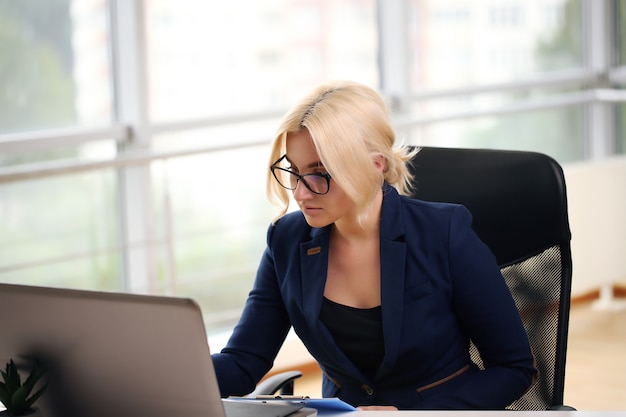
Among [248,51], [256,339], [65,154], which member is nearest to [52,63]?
[65,154]

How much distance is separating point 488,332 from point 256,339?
0.41 metres

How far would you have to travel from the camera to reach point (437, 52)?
15.5 ft

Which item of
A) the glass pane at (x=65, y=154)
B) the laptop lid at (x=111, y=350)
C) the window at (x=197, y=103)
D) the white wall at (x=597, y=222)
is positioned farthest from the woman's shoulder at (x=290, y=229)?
the white wall at (x=597, y=222)

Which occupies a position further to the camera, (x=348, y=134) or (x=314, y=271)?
(x=314, y=271)

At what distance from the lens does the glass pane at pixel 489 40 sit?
469 centimetres

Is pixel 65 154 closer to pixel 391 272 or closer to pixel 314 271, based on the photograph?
pixel 314 271

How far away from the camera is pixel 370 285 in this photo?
69.4 inches

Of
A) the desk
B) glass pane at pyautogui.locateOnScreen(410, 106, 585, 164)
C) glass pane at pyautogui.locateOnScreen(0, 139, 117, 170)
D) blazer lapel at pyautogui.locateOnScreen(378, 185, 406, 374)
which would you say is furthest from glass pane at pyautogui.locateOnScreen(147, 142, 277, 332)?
the desk

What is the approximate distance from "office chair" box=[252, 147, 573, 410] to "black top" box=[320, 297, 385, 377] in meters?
0.18

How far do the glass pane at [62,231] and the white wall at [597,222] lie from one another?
1.98 m

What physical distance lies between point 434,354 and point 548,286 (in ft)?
0.90

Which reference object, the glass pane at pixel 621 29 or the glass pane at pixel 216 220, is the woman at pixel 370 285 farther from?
the glass pane at pixel 621 29

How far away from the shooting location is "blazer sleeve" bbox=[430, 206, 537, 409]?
5.37 feet

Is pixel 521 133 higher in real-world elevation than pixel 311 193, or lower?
lower
